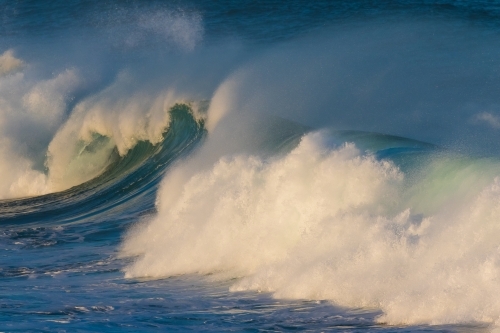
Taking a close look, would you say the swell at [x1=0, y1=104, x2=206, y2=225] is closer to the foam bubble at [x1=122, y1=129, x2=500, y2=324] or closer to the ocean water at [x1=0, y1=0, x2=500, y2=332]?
the ocean water at [x1=0, y1=0, x2=500, y2=332]

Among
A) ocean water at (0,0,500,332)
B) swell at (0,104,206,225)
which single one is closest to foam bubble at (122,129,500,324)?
ocean water at (0,0,500,332)

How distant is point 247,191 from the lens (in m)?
11.3

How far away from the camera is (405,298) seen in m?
7.86

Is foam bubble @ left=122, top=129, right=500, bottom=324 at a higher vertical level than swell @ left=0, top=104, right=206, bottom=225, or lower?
lower

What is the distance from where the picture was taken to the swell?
15.2m

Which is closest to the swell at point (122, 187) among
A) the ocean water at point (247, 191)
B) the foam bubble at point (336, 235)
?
the ocean water at point (247, 191)

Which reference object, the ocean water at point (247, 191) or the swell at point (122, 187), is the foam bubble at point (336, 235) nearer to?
the ocean water at point (247, 191)

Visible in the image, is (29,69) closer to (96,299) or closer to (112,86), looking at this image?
(112,86)

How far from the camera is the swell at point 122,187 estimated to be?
599 inches

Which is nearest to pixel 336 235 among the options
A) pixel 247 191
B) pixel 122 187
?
pixel 247 191

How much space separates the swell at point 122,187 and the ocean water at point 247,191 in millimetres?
54

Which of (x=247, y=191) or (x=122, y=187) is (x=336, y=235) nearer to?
(x=247, y=191)

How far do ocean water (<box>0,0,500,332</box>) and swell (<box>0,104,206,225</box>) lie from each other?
5 centimetres

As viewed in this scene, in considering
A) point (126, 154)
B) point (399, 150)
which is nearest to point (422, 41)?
point (126, 154)
